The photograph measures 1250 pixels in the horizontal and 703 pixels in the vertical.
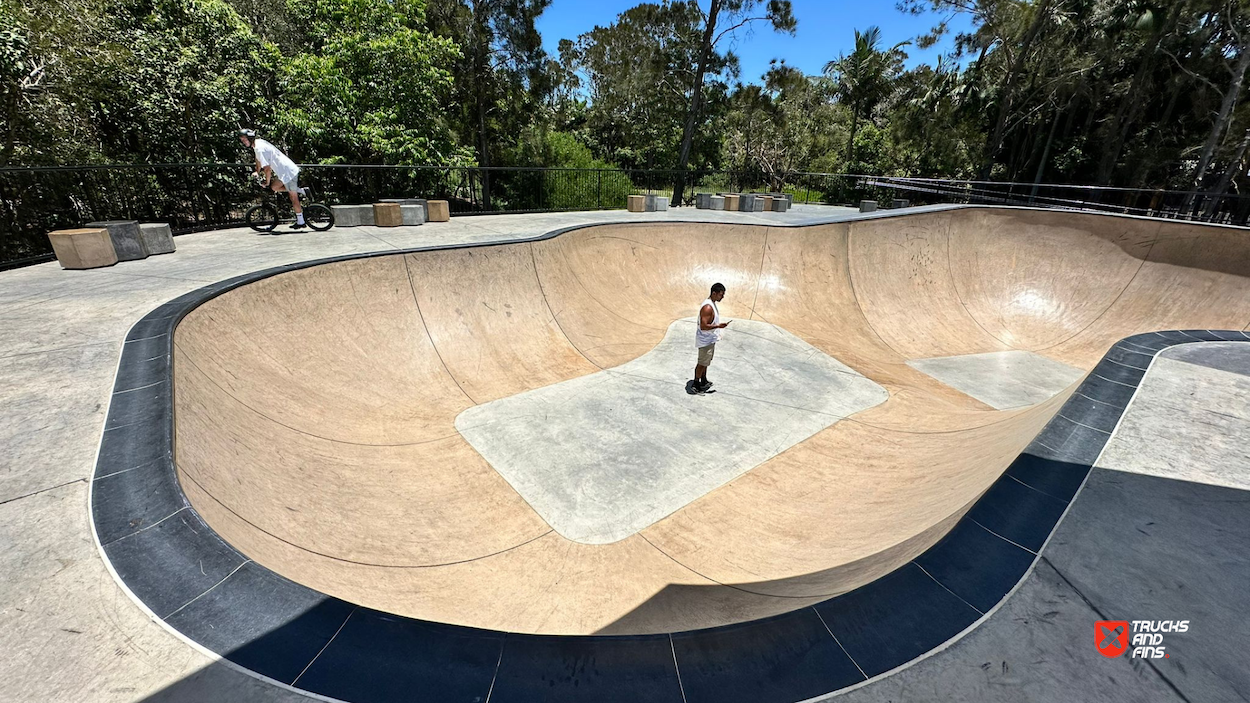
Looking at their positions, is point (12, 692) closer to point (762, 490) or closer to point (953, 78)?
point (762, 490)

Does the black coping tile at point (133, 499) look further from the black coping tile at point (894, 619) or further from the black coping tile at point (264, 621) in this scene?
the black coping tile at point (894, 619)

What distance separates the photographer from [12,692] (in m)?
1.64

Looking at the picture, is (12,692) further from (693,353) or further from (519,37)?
(519,37)

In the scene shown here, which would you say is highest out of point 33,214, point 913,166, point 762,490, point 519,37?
point 519,37

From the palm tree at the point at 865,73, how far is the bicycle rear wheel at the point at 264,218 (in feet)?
123

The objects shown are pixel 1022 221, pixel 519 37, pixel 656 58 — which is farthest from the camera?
pixel 656 58

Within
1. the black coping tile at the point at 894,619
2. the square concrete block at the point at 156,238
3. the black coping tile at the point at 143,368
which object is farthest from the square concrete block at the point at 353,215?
the black coping tile at the point at 894,619

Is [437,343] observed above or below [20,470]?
below

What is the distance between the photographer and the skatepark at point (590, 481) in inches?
78.2

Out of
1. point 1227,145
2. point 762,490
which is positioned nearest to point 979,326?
point 762,490

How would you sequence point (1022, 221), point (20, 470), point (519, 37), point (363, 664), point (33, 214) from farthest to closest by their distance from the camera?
point (519, 37) → point (1022, 221) → point (33, 214) → point (20, 470) → point (363, 664)

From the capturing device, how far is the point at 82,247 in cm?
726

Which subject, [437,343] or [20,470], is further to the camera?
[437,343]

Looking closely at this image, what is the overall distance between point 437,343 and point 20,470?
5361 millimetres
